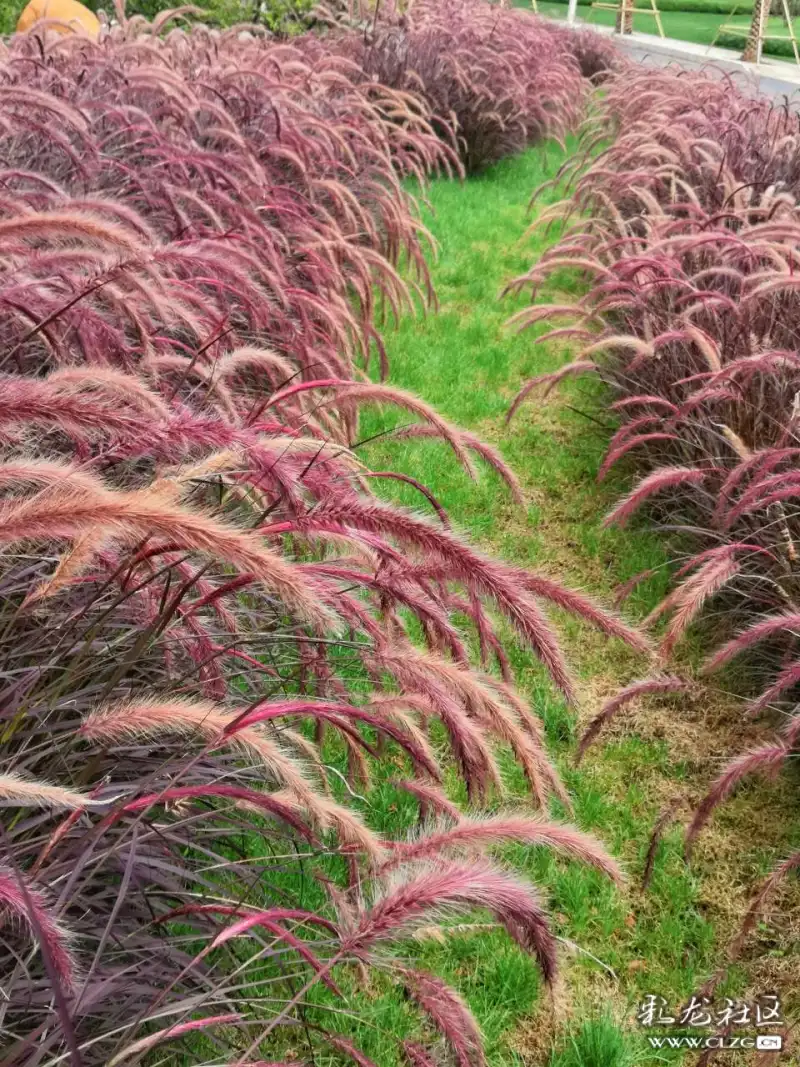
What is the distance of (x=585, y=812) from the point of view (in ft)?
7.68

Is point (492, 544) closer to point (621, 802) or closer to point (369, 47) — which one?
point (621, 802)

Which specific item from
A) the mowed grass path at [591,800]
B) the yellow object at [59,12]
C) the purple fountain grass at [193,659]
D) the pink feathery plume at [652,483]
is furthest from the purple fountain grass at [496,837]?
the yellow object at [59,12]

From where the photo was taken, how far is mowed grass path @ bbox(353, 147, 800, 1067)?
6.15ft

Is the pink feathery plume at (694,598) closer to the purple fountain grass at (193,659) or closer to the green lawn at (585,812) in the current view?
the purple fountain grass at (193,659)

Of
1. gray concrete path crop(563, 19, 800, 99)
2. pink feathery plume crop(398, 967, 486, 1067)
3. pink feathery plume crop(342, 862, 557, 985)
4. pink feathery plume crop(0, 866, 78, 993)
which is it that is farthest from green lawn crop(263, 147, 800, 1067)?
gray concrete path crop(563, 19, 800, 99)

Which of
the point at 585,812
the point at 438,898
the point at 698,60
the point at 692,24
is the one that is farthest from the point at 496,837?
the point at 692,24

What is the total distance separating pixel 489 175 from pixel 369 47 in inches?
59.2

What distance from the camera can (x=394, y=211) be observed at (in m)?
4.50

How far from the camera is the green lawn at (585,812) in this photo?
182 cm

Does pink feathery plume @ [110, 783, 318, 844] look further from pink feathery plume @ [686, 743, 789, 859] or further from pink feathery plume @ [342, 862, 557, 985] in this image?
pink feathery plume @ [686, 743, 789, 859]

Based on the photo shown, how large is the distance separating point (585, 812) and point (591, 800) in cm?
4

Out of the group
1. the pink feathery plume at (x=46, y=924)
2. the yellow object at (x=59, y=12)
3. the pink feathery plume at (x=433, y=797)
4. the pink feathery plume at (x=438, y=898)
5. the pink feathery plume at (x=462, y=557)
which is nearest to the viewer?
the pink feathery plume at (x=46, y=924)

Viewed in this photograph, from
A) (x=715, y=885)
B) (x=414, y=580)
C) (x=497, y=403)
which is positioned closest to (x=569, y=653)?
(x=715, y=885)

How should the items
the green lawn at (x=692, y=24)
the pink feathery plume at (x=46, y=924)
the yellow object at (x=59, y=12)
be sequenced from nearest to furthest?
the pink feathery plume at (x=46, y=924) → the yellow object at (x=59, y=12) → the green lawn at (x=692, y=24)
